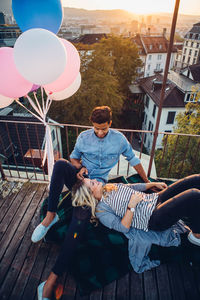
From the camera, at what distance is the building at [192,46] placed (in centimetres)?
2812

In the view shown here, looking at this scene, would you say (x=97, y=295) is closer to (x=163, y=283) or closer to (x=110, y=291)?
(x=110, y=291)

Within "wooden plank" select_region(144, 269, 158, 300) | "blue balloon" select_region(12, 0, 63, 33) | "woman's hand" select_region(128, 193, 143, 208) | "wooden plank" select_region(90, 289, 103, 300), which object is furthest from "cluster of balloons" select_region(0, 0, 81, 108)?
"wooden plank" select_region(144, 269, 158, 300)

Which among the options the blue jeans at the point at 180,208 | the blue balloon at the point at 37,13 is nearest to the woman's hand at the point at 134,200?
the blue jeans at the point at 180,208

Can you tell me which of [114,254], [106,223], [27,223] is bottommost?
[27,223]

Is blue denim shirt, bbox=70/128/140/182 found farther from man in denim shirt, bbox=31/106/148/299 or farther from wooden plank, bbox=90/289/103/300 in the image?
wooden plank, bbox=90/289/103/300

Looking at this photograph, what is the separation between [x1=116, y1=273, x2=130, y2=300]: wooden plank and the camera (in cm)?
183

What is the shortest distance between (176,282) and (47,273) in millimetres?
1252

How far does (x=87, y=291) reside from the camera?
5.97 feet

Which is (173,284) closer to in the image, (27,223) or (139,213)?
(139,213)

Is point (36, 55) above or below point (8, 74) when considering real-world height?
above

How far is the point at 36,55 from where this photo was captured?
5.78 feet

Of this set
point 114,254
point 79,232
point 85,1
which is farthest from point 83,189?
point 85,1

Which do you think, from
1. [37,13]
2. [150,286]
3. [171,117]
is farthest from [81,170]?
[171,117]

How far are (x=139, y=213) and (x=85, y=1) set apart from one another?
2.75m
